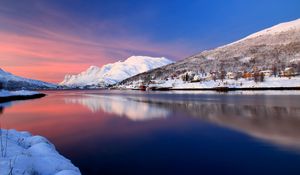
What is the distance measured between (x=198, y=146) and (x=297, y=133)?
6.30m

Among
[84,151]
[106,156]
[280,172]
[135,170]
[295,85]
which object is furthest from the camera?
[295,85]

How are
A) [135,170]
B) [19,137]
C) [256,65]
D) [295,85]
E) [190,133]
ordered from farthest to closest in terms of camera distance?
1. [256,65]
2. [295,85]
3. [190,133]
4. [19,137]
5. [135,170]

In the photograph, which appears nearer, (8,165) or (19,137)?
(8,165)

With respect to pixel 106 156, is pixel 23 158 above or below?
above

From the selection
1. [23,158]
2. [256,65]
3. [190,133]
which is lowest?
[190,133]

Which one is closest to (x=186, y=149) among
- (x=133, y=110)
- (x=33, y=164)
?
(x=33, y=164)

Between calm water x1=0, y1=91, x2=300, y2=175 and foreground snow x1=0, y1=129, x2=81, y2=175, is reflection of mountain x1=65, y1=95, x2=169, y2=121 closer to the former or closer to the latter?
calm water x1=0, y1=91, x2=300, y2=175

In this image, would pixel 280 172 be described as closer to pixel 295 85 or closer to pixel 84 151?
pixel 84 151

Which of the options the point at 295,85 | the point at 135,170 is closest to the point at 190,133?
the point at 135,170

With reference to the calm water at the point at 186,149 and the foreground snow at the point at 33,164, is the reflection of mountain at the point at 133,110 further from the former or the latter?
the foreground snow at the point at 33,164

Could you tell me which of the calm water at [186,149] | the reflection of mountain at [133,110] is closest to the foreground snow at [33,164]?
the calm water at [186,149]

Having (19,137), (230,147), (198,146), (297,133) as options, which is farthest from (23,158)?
(297,133)

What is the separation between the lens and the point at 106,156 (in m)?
10.6

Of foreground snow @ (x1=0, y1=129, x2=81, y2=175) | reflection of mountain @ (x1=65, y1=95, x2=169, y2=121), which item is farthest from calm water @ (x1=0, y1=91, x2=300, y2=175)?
reflection of mountain @ (x1=65, y1=95, x2=169, y2=121)
